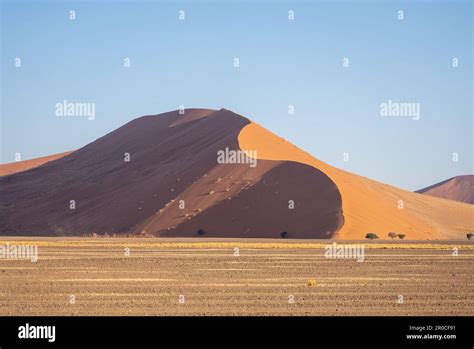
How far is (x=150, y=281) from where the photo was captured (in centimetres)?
2600

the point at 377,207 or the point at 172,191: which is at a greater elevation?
the point at 172,191

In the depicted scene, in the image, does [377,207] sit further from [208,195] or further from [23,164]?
[23,164]

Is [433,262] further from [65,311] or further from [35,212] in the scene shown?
[35,212]

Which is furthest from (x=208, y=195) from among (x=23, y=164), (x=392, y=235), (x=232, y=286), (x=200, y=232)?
(x=23, y=164)

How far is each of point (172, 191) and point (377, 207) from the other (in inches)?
876

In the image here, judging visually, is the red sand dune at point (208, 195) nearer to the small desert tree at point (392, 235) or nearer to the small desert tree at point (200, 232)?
the small desert tree at point (200, 232)

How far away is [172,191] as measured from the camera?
311 feet

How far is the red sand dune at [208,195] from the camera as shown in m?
81.6

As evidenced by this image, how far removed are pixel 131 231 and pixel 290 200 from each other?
1644cm

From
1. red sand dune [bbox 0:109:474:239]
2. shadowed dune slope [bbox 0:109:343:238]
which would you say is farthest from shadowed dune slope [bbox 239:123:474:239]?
shadowed dune slope [bbox 0:109:343:238]

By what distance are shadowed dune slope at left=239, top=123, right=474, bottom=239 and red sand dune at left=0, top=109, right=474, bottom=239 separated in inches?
8.3

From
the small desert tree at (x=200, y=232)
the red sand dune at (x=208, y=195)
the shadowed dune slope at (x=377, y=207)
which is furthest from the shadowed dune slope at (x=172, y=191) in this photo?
the shadowed dune slope at (x=377, y=207)
